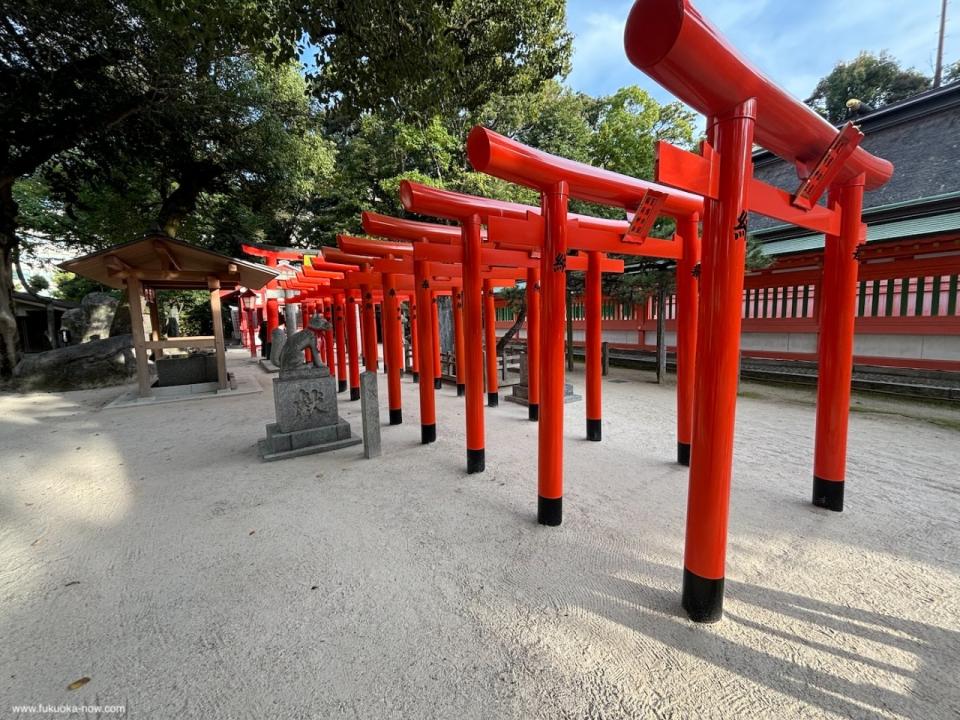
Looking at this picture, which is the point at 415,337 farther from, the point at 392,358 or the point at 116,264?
the point at 116,264

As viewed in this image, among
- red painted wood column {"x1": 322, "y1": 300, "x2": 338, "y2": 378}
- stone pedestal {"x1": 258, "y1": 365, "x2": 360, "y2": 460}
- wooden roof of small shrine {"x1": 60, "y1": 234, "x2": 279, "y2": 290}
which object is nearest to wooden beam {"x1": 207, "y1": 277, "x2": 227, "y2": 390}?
wooden roof of small shrine {"x1": 60, "y1": 234, "x2": 279, "y2": 290}

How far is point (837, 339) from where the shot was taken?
313cm

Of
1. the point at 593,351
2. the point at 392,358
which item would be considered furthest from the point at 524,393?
the point at 593,351

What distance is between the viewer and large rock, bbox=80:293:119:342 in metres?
17.2

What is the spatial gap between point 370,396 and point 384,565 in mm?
2286

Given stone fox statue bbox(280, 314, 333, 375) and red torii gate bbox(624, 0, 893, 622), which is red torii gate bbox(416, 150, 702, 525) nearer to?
red torii gate bbox(624, 0, 893, 622)

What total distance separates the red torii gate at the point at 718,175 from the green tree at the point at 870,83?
25.9 metres

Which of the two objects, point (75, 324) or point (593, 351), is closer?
point (593, 351)

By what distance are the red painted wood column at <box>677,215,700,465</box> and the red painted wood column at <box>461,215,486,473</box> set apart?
2.13 meters

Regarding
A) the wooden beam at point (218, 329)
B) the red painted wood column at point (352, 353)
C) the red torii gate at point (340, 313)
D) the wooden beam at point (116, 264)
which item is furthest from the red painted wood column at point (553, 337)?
the wooden beam at point (116, 264)

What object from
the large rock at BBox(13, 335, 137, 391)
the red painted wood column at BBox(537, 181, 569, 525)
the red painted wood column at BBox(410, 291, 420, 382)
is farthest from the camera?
the large rock at BBox(13, 335, 137, 391)

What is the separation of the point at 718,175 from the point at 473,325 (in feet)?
8.00

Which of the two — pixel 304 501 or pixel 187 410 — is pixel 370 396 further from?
pixel 187 410

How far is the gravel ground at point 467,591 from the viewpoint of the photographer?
1780mm
